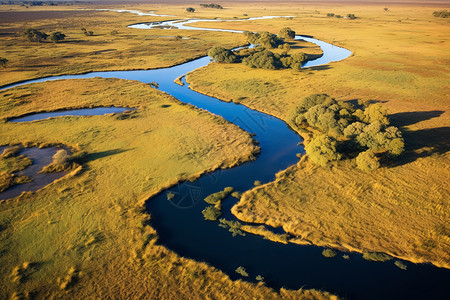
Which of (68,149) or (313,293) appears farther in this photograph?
(68,149)

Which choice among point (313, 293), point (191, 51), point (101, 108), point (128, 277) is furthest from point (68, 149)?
point (191, 51)

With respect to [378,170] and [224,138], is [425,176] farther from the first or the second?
[224,138]

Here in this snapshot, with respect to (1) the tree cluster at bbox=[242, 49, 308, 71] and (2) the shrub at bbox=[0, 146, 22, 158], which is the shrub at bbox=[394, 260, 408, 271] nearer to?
(2) the shrub at bbox=[0, 146, 22, 158]

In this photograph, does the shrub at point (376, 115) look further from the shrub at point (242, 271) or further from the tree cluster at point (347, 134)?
the shrub at point (242, 271)

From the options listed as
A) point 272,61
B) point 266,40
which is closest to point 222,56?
point 272,61

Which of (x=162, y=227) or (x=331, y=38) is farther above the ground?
(x=331, y=38)

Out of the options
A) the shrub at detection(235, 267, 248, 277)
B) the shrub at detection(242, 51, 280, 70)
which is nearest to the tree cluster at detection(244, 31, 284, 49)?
the shrub at detection(242, 51, 280, 70)
